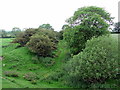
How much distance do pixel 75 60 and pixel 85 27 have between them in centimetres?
1156

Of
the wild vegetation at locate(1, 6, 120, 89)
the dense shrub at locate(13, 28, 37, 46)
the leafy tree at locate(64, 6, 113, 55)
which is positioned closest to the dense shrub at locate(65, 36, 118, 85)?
the wild vegetation at locate(1, 6, 120, 89)

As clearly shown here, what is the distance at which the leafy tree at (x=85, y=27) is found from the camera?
96.3ft

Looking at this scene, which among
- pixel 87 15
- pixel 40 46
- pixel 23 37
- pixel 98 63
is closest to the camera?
pixel 98 63

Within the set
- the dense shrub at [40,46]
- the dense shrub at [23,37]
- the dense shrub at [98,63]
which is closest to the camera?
the dense shrub at [98,63]

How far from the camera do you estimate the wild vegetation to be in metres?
18.3

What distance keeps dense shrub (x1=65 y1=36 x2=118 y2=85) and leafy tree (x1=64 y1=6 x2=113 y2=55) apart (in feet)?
30.5

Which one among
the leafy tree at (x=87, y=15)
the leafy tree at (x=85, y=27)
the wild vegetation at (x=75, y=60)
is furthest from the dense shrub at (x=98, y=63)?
the leafy tree at (x=87, y=15)

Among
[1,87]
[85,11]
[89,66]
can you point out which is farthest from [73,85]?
[85,11]

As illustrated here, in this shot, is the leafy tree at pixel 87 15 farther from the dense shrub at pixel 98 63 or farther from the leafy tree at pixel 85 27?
the dense shrub at pixel 98 63

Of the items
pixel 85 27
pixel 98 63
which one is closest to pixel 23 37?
pixel 85 27

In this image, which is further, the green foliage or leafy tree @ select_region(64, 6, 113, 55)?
the green foliage

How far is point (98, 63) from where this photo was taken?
17.9 meters

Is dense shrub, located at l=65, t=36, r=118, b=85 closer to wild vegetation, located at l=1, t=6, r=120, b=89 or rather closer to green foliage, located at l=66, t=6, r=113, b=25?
wild vegetation, located at l=1, t=6, r=120, b=89

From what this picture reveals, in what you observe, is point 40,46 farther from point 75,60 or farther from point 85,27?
point 75,60
